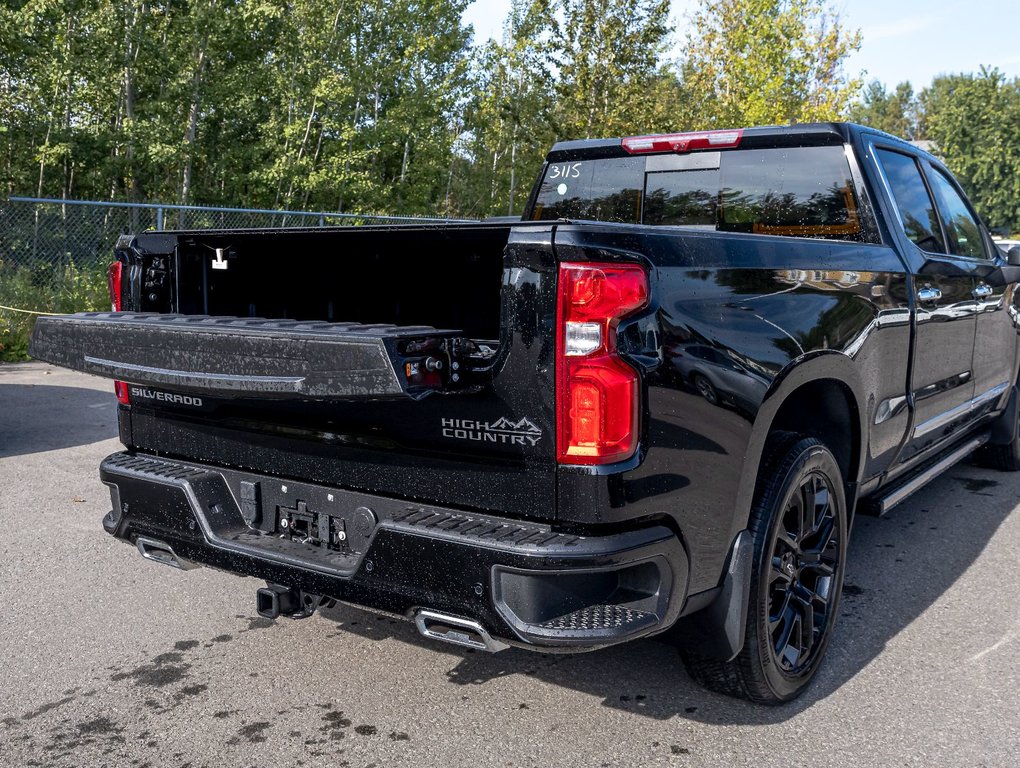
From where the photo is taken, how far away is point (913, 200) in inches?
180

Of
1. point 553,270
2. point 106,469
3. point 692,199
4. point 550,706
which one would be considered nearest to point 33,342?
point 106,469

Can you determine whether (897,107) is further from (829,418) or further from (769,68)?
(829,418)

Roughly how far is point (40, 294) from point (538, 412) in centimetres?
1142

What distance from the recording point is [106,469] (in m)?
3.38

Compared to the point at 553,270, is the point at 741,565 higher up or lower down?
lower down

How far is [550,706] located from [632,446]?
1243 mm

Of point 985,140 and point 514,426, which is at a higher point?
point 985,140

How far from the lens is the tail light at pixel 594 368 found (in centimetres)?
237

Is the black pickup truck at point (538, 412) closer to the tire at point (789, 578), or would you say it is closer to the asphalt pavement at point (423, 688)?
the tire at point (789, 578)

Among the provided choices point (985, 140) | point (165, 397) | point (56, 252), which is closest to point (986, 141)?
point (985, 140)

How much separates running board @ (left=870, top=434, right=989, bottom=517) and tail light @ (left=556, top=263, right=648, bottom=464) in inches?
86.5

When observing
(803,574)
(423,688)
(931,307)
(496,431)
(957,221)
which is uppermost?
(957,221)

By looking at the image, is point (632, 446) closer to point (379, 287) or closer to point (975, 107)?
point (379, 287)

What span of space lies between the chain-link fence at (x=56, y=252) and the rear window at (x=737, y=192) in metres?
7.36
